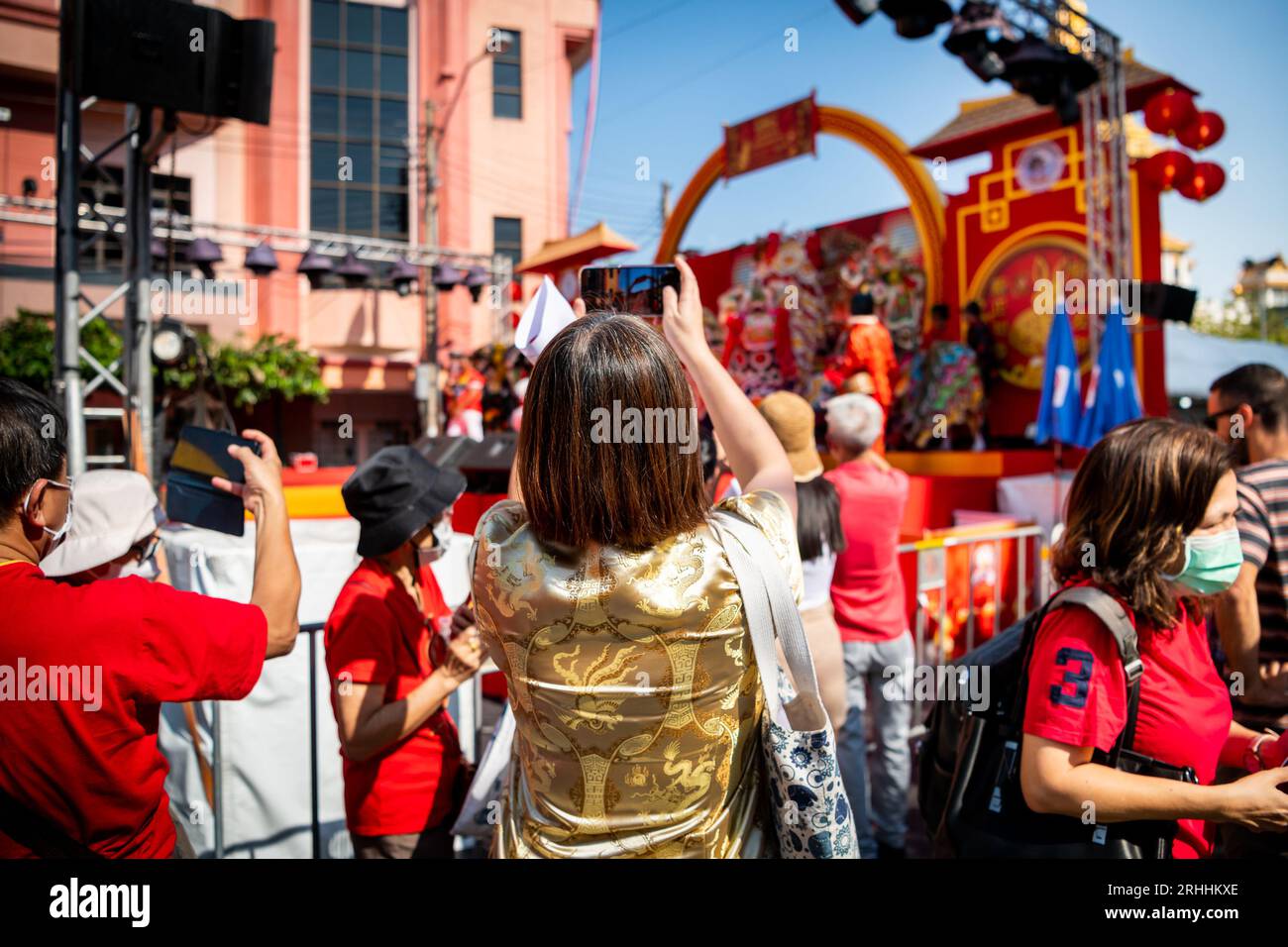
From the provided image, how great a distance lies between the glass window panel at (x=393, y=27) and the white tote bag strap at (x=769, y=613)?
20.1ft

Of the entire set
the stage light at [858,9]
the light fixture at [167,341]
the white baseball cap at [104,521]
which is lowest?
the white baseball cap at [104,521]

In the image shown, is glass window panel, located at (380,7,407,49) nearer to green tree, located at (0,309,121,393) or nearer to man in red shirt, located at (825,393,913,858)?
man in red shirt, located at (825,393,913,858)

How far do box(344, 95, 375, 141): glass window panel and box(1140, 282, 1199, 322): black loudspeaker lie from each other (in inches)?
290

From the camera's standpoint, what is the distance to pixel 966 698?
164 centimetres

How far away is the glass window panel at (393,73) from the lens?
23.1ft

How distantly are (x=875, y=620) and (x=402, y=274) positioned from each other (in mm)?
11741

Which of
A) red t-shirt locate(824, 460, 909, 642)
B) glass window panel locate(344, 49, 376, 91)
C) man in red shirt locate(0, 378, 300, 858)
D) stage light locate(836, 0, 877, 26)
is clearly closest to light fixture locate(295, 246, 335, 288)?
glass window panel locate(344, 49, 376, 91)

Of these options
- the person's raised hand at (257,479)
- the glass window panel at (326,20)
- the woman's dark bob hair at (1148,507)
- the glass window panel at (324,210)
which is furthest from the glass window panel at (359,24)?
the glass window panel at (324,210)

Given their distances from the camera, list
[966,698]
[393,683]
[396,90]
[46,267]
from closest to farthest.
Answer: [966,698], [393,683], [396,90], [46,267]

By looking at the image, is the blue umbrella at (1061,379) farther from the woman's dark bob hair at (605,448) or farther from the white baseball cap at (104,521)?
the white baseball cap at (104,521)

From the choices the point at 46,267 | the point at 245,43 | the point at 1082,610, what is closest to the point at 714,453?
the point at 1082,610

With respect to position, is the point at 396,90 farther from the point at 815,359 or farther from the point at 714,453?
the point at 714,453

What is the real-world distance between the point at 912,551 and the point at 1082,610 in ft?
11.0

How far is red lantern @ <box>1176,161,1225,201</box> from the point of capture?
270 inches
